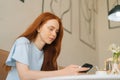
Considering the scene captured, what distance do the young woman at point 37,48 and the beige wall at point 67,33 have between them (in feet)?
1.40

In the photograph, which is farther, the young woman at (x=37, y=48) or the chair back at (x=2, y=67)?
the chair back at (x=2, y=67)

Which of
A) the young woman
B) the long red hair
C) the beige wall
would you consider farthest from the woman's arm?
the beige wall

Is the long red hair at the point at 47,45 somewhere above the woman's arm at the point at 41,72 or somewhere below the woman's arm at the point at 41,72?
above

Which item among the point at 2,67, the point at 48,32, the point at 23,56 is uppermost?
the point at 48,32

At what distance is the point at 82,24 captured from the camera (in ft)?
12.8

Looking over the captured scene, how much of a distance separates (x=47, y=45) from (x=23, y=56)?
0.43m

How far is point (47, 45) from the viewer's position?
192 cm

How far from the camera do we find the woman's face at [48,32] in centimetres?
175

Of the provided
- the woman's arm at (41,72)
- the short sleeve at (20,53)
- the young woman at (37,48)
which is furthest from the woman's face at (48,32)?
the woman's arm at (41,72)

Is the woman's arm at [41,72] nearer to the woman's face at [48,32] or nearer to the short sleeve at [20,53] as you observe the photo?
the short sleeve at [20,53]

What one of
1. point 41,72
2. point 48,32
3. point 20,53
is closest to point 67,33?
point 48,32

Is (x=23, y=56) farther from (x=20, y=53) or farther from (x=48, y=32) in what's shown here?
(x=48, y=32)

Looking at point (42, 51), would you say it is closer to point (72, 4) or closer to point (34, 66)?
point (34, 66)

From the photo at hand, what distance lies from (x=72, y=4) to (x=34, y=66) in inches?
80.9
